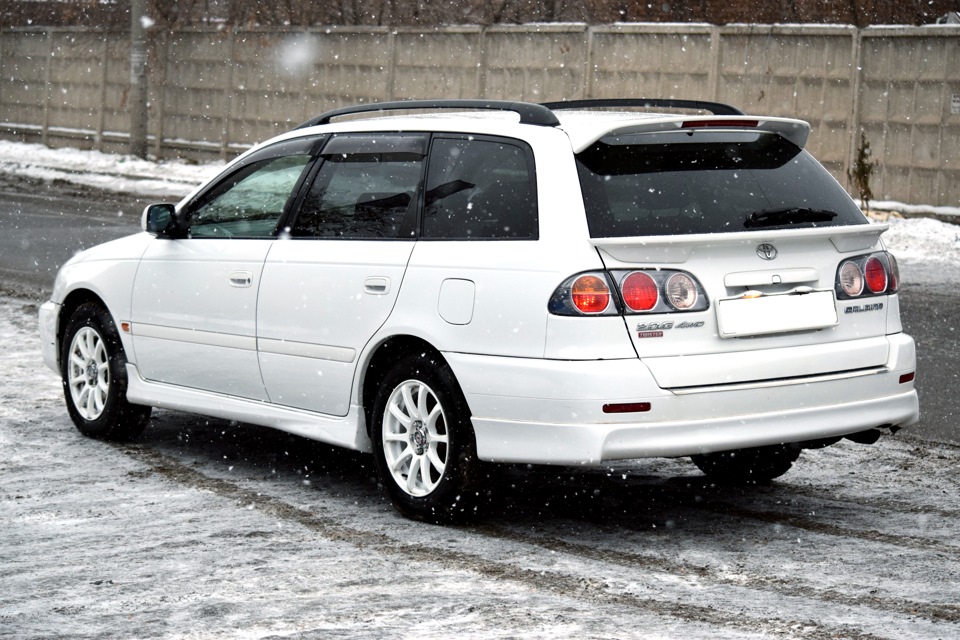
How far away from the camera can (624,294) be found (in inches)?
212

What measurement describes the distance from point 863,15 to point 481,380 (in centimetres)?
2320

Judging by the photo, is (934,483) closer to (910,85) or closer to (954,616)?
(954,616)

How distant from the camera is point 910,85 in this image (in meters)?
18.3

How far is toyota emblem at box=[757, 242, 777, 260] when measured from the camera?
221 inches

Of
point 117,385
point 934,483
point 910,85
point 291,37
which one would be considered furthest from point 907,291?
point 291,37

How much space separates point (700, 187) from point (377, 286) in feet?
4.38

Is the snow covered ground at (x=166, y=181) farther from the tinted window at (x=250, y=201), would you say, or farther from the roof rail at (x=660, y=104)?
the tinted window at (x=250, y=201)

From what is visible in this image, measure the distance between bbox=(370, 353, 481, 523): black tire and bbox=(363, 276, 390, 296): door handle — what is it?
11.6 inches

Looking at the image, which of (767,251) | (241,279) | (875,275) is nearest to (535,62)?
(241,279)

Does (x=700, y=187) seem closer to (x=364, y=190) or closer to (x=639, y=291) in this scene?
(x=639, y=291)

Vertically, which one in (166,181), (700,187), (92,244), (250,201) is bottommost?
(92,244)

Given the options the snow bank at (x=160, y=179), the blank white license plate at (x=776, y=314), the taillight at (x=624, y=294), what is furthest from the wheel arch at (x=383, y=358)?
the snow bank at (x=160, y=179)

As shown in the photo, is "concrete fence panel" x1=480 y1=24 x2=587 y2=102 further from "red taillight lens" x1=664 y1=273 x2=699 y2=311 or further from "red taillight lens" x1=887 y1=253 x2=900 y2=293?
"red taillight lens" x1=664 y1=273 x2=699 y2=311

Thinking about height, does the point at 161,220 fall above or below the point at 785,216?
below
